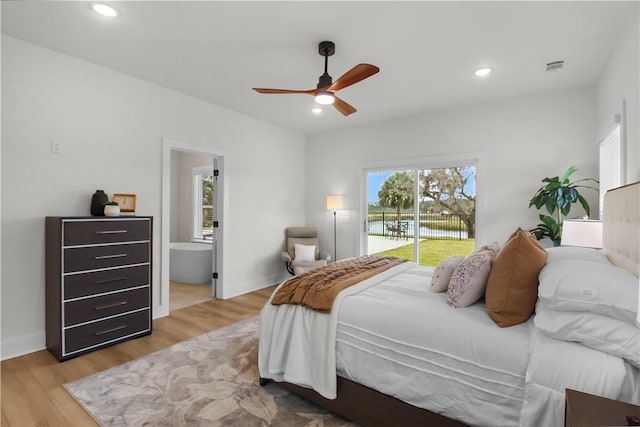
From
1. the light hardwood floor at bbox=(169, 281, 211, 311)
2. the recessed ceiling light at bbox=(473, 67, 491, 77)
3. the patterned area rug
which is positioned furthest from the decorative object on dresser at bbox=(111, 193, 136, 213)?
the recessed ceiling light at bbox=(473, 67, 491, 77)

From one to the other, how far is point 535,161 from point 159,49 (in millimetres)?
4422

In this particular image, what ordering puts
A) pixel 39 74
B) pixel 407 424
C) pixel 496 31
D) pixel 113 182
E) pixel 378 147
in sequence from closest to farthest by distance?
1. pixel 407 424
2. pixel 496 31
3. pixel 39 74
4. pixel 113 182
5. pixel 378 147

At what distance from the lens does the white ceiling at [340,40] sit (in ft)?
7.47

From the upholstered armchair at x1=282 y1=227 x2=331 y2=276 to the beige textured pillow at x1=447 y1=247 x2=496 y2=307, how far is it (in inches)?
124

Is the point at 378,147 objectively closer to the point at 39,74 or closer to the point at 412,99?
the point at 412,99

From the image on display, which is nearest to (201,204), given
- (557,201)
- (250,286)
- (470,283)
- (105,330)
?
(250,286)

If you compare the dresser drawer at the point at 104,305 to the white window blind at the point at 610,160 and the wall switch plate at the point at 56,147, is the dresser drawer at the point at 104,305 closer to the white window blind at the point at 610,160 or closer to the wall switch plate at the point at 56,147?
the wall switch plate at the point at 56,147


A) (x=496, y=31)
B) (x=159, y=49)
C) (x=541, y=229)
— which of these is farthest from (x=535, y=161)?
(x=159, y=49)

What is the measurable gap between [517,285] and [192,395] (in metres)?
2.21

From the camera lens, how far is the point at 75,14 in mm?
2371

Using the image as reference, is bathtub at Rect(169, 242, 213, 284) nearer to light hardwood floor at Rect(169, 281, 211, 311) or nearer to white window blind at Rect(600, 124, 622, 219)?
light hardwood floor at Rect(169, 281, 211, 311)

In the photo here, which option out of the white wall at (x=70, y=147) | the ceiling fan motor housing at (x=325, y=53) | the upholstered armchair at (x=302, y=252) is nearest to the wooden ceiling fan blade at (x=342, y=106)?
the ceiling fan motor housing at (x=325, y=53)

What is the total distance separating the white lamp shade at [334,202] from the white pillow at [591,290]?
3.93m

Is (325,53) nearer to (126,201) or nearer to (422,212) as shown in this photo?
(126,201)
